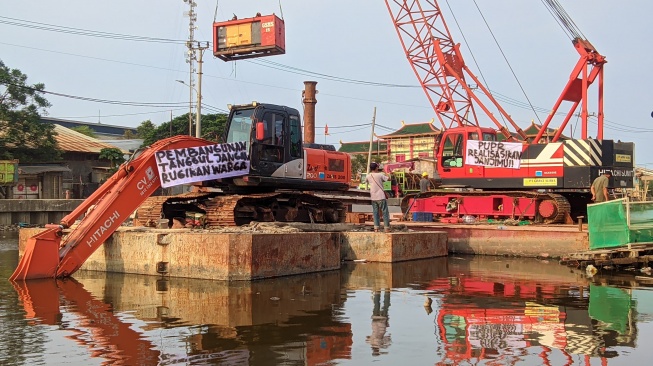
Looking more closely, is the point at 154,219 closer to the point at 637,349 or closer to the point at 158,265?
the point at 158,265

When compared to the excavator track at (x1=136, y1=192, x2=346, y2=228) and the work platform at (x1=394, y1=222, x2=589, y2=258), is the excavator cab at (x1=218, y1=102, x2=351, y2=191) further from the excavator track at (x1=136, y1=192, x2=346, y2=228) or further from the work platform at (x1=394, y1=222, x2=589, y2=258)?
the work platform at (x1=394, y1=222, x2=589, y2=258)

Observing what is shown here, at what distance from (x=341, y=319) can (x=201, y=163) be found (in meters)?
6.20

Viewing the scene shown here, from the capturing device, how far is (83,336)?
279 inches

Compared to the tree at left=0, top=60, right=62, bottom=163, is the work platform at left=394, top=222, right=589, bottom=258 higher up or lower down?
lower down

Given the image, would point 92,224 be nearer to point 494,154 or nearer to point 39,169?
point 494,154

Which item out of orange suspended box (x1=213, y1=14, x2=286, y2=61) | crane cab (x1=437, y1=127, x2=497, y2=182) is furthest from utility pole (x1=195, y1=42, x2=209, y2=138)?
crane cab (x1=437, y1=127, x2=497, y2=182)

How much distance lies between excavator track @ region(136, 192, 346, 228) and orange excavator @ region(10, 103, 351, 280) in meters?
0.02

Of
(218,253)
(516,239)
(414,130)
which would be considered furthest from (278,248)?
(414,130)

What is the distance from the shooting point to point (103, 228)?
467 inches

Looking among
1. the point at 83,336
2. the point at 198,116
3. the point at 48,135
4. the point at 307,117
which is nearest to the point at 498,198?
the point at 307,117

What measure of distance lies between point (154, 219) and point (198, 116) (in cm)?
2210

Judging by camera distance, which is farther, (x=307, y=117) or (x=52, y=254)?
(x=307, y=117)

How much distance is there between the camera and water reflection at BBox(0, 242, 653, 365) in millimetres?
6398

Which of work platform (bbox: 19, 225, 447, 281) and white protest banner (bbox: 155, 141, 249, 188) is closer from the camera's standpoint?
work platform (bbox: 19, 225, 447, 281)
